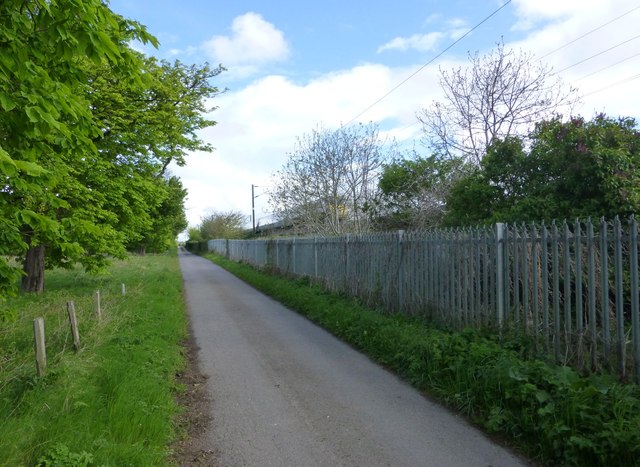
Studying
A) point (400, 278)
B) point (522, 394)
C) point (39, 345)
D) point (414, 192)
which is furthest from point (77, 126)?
point (414, 192)

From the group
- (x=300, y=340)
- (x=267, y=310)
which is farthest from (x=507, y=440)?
(x=267, y=310)

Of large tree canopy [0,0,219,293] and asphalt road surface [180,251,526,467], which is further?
asphalt road surface [180,251,526,467]

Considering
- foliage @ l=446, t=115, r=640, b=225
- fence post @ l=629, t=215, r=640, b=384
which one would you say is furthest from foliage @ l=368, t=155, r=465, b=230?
fence post @ l=629, t=215, r=640, b=384

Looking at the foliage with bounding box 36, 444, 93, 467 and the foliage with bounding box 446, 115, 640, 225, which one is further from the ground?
the foliage with bounding box 446, 115, 640, 225

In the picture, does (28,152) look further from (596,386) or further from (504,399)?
(596,386)

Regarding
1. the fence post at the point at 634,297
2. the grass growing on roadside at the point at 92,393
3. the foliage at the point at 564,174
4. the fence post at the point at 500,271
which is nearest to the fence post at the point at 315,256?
the foliage at the point at 564,174

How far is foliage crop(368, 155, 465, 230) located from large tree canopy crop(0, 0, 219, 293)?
288 inches

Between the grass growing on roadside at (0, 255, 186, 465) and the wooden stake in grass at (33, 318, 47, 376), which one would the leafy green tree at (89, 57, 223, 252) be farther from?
the wooden stake in grass at (33, 318, 47, 376)

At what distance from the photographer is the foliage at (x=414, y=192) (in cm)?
1636

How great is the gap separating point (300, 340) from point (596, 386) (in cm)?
529

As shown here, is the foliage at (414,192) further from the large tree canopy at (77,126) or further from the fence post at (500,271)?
the fence post at (500,271)

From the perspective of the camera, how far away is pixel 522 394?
4445 millimetres

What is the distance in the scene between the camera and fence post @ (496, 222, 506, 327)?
6.38 metres

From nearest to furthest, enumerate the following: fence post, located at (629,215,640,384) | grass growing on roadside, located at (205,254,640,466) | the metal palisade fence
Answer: grass growing on roadside, located at (205,254,640,466)
fence post, located at (629,215,640,384)
the metal palisade fence
